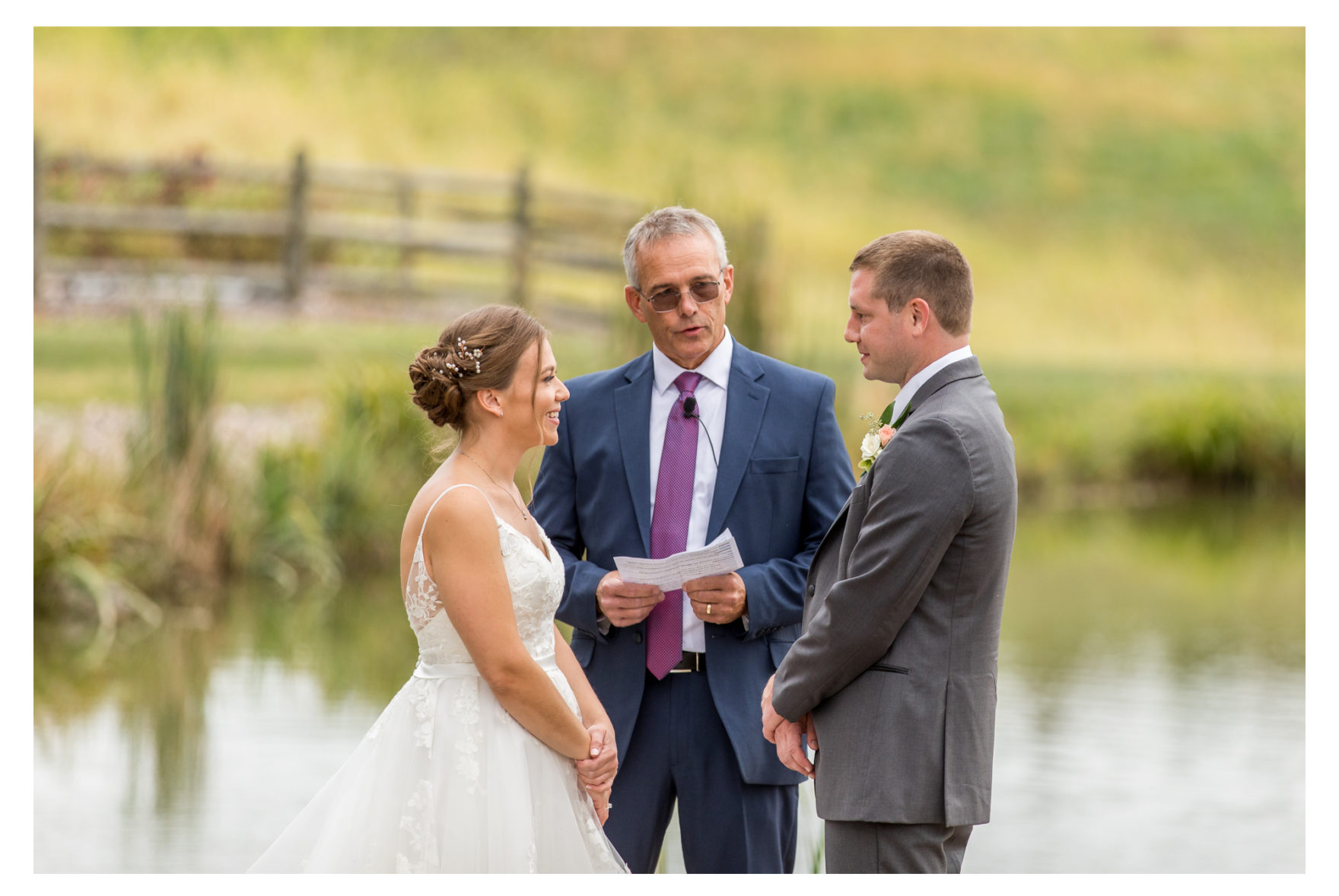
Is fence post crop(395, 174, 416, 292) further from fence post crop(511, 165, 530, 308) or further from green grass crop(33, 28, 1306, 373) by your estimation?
green grass crop(33, 28, 1306, 373)

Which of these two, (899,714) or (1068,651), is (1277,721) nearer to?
(1068,651)

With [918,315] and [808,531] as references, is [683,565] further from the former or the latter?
[918,315]

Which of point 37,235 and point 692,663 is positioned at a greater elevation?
point 37,235

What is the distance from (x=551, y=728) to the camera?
2691 mm

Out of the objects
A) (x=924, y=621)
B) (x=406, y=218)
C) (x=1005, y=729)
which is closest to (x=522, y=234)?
(x=406, y=218)

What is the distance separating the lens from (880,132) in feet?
105

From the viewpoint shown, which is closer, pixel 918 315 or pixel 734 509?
pixel 918 315

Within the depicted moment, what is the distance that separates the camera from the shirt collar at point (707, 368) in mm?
3178

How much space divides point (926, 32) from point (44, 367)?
25.0 meters

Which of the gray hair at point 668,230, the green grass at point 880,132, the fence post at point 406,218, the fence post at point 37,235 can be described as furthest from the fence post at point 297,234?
the gray hair at point 668,230

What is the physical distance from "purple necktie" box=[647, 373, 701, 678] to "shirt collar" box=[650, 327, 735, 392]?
0.03 meters

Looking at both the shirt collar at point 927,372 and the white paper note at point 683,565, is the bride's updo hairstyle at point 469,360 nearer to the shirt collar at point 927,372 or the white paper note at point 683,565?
the white paper note at point 683,565

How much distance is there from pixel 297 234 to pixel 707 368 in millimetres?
16572
